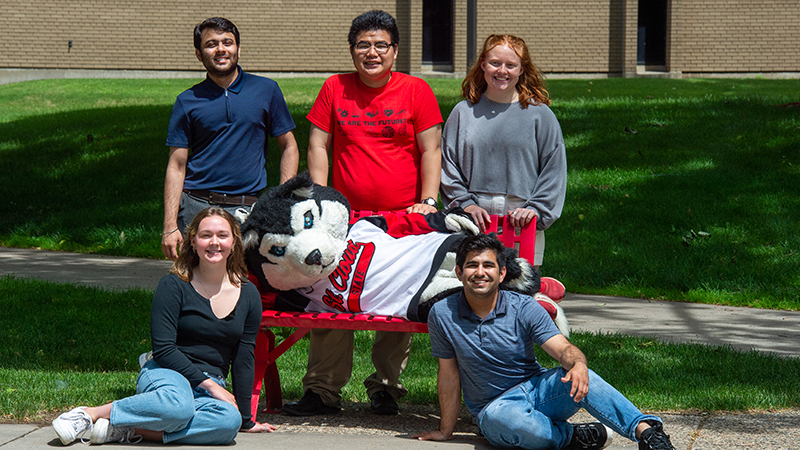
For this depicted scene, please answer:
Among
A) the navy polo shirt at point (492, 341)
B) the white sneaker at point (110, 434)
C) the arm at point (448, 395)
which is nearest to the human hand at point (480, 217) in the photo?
the navy polo shirt at point (492, 341)

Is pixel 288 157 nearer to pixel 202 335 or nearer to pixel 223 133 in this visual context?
pixel 223 133

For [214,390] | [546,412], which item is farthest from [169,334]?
[546,412]

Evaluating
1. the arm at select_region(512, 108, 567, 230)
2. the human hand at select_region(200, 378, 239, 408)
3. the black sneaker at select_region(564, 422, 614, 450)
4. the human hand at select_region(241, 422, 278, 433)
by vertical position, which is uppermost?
the arm at select_region(512, 108, 567, 230)

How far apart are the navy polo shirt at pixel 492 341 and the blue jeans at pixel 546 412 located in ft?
0.23

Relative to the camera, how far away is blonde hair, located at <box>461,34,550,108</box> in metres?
4.07

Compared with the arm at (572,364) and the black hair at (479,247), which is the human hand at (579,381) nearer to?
the arm at (572,364)

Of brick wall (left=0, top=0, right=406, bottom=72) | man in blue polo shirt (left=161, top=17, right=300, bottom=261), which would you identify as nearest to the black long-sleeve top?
man in blue polo shirt (left=161, top=17, right=300, bottom=261)

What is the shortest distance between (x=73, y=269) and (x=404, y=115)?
15.6ft

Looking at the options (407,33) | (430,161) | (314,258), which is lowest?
(314,258)

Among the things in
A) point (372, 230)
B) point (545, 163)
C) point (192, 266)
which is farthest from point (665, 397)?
point (192, 266)

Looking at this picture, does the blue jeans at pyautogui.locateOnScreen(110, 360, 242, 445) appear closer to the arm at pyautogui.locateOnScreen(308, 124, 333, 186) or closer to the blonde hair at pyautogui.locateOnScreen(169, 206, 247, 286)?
the blonde hair at pyautogui.locateOnScreen(169, 206, 247, 286)

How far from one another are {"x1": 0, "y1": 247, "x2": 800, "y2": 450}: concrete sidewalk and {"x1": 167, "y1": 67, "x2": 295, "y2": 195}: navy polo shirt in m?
1.25

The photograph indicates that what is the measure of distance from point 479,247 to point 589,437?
945 millimetres

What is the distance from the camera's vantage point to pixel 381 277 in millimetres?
3932
